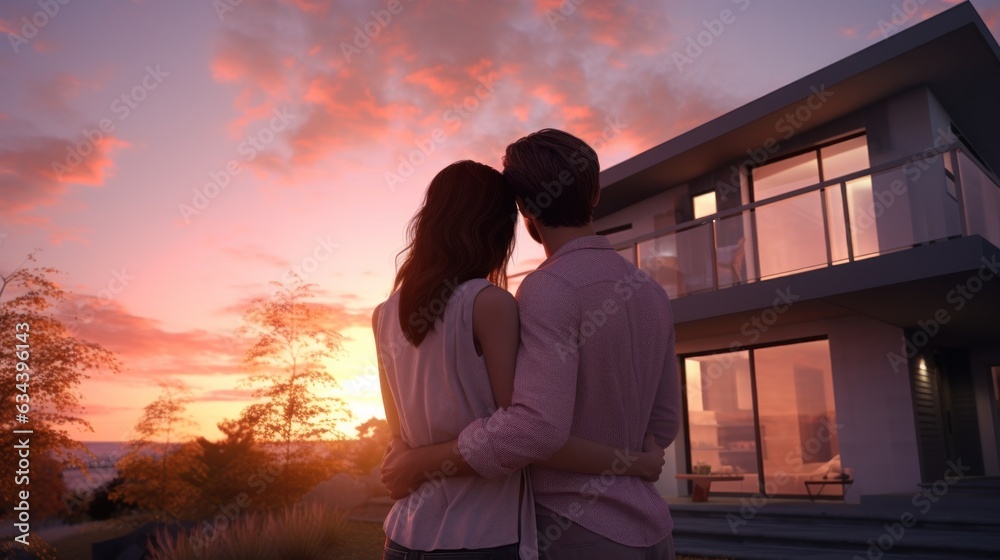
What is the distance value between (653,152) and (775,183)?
7.82 feet

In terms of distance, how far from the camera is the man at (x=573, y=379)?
1.44 metres

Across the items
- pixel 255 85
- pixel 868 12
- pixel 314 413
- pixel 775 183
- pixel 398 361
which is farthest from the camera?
pixel 314 413

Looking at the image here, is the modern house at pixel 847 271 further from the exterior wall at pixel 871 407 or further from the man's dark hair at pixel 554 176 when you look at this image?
the man's dark hair at pixel 554 176

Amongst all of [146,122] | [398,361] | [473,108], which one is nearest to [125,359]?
[146,122]

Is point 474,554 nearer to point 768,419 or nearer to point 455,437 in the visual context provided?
point 455,437

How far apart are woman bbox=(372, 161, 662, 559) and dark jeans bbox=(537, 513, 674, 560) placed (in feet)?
0.20

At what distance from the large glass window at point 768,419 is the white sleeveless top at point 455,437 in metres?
11.9

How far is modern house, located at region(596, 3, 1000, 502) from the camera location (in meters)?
9.23

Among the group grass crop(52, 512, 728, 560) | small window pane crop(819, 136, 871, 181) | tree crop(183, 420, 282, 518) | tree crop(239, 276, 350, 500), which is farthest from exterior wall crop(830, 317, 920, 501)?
tree crop(183, 420, 282, 518)

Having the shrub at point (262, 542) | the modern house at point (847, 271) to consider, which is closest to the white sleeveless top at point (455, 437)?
the shrub at point (262, 542)

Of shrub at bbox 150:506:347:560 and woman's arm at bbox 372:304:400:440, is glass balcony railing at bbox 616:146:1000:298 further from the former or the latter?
woman's arm at bbox 372:304:400:440

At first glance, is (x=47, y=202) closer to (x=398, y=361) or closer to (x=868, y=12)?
(x=398, y=361)

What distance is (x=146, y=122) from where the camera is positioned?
9539 millimetres

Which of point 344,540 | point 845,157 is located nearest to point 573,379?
point 344,540
